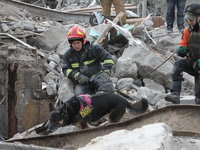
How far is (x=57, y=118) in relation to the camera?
11.1ft

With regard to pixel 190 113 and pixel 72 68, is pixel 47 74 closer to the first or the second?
pixel 72 68

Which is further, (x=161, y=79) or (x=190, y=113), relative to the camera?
(x=161, y=79)

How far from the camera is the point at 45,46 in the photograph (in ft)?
22.7

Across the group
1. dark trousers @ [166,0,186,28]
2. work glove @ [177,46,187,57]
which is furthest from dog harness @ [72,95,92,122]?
dark trousers @ [166,0,186,28]

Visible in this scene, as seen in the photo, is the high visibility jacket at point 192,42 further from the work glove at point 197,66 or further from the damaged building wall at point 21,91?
the damaged building wall at point 21,91

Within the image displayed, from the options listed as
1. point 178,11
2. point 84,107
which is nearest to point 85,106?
point 84,107

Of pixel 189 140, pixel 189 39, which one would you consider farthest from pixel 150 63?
pixel 189 140

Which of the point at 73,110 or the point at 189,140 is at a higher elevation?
the point at 189,140

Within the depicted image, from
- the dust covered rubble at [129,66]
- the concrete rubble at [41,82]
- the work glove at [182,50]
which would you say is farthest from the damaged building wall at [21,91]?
the work glove at [182,50]

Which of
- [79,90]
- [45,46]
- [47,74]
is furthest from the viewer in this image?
[45,46]

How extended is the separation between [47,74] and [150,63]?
2.70 m

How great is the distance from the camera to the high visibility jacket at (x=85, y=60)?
14.3 feet

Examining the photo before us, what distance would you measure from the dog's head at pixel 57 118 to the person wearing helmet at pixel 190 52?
1794 millimetres

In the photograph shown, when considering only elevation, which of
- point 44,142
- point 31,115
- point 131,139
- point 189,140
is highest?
point 131,139
